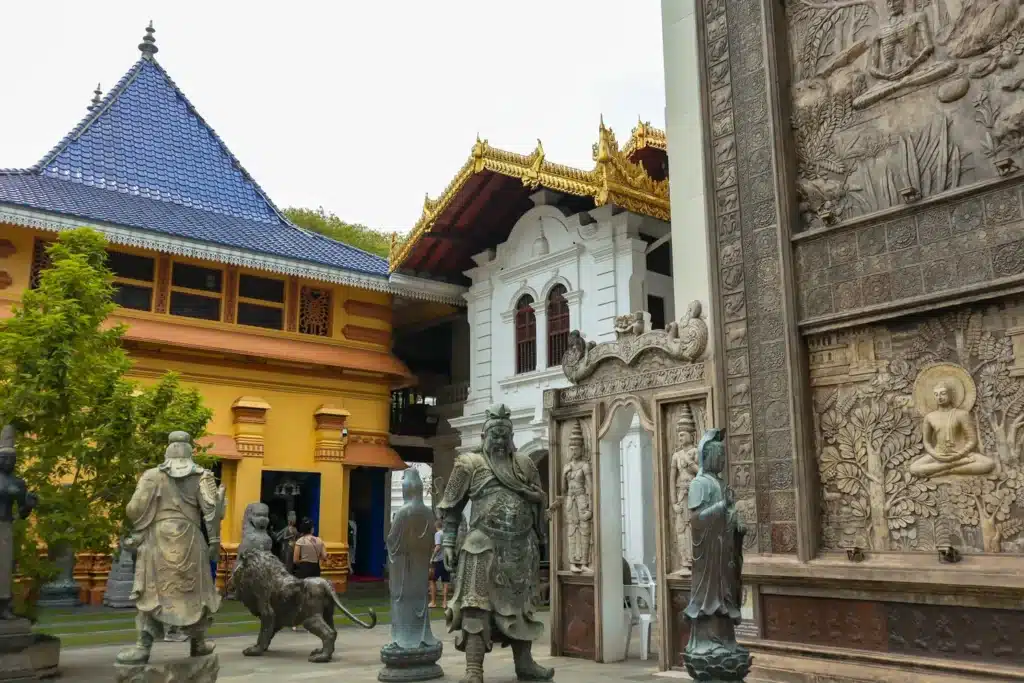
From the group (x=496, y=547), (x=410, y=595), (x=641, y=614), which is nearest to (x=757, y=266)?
(x=496, y=547)

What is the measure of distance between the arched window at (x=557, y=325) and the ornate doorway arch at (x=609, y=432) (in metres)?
7.29

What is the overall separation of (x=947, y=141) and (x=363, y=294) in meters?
14.7

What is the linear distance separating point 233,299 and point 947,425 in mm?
14912

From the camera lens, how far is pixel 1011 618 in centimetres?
671

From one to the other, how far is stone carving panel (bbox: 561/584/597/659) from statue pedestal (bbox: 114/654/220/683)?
3.69 metres

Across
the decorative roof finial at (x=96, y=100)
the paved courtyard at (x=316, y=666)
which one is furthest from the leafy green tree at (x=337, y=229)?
the paved courtyard at (x=316, y=666)

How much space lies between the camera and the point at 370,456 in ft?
64.3

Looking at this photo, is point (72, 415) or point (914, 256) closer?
point (914, 256)

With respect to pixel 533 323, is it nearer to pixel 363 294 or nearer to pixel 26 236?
pixel 363 294

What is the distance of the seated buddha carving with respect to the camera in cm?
793

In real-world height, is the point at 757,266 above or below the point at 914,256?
above

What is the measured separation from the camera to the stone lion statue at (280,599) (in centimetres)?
→ 1003

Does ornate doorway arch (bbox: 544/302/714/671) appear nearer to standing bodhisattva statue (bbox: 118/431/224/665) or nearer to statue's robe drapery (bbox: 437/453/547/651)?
statue's robe drapery (bbox: 437/453/547/651)

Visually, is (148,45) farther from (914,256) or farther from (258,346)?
(914,256)
